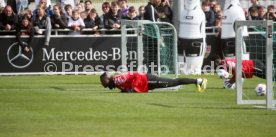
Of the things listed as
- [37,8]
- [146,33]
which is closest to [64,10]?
[37,8]

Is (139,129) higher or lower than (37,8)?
lower

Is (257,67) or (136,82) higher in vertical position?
(257,67)

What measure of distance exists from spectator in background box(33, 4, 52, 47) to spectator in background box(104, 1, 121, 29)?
1.97m

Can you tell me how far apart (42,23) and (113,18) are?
2.39 m

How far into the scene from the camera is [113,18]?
33844 mm

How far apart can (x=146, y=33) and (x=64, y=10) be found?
629 cm

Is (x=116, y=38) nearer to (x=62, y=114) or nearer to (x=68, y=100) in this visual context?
(x=68, y=100)

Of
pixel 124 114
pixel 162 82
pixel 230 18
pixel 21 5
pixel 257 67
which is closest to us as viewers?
pixel 124 114

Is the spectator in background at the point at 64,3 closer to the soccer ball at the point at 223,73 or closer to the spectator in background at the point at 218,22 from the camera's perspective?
the spectator in background at the point at 218,22

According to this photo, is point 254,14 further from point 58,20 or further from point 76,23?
point 58,20

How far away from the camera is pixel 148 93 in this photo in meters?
25.7

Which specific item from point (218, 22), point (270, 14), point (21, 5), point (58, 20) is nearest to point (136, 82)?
point (58, 20)

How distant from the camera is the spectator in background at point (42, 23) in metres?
32.4

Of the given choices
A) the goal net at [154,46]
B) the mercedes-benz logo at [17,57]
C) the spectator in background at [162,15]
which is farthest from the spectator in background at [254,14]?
the mercedes-benz logo at [17,57]
